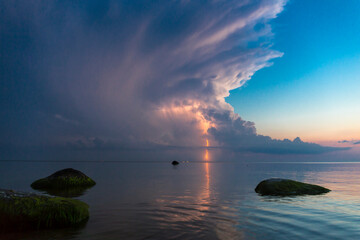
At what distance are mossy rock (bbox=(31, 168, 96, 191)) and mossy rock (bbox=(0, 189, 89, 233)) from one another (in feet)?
47.1

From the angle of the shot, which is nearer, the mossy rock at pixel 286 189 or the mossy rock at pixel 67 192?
the mossy rock at pixel 67 192

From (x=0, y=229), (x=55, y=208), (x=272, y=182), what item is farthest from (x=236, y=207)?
(x=0, y=229)

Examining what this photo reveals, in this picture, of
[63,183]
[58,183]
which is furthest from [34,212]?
[58,183]

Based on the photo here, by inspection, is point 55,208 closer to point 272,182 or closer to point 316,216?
point 316,216

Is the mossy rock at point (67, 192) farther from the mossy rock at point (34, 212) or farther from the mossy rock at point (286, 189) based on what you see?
the mossy rock at point (286, 189)

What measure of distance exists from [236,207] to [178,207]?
12.5ft

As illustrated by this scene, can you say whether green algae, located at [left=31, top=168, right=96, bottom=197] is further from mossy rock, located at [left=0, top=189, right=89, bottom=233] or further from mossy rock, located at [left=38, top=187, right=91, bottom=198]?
mossy rock, located at [left=0, top=189, right=89, bottom=233]

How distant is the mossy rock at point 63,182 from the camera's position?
23.1 m

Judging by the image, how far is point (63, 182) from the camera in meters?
23.4

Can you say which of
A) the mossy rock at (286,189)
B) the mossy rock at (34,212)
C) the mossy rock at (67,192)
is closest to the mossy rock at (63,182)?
the mossy rock at (67,192)

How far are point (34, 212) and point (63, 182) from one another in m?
15.7

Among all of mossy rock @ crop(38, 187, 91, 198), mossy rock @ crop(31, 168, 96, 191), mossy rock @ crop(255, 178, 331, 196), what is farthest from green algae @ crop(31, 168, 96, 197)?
mossy rock @ crop(255, 178, 331, 196)

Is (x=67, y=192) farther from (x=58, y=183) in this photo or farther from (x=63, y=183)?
(x=58, y=183)

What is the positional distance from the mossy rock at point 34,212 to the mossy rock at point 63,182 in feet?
47.1
